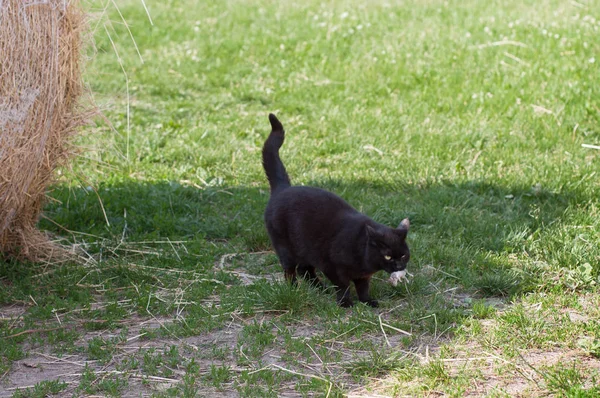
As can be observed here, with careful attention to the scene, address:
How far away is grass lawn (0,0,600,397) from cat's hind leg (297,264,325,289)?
28 centimetres

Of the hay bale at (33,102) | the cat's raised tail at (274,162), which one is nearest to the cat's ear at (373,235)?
the cat's raised tail at (274,162)

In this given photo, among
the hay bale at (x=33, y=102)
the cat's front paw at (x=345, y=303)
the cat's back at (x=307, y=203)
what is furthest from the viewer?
the cat's back at (x=307, y=203)

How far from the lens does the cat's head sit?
4.46m

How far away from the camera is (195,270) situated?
17.4 feet

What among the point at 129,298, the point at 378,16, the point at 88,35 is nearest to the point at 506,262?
the point at 129,298

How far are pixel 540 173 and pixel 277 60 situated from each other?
446 centimetres

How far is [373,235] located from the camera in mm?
4477

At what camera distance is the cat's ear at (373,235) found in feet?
14.6

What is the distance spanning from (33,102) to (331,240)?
203cm

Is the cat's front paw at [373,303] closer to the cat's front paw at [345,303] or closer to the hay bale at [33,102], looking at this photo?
the cat's front paw at [345,303]

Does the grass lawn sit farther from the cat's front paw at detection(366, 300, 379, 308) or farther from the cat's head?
the cat's head

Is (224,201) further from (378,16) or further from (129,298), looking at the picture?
(378,16)

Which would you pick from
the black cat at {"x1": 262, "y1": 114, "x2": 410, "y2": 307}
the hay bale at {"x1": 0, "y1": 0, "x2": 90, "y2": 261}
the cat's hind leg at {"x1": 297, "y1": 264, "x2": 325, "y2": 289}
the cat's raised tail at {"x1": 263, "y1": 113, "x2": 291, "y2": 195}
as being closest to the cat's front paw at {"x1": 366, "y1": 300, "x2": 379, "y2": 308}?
the black cat at {"x1": 262, "y1": 114, "x2": 410, "y2": 307}

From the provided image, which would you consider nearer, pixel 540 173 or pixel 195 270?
pixel 195 270
